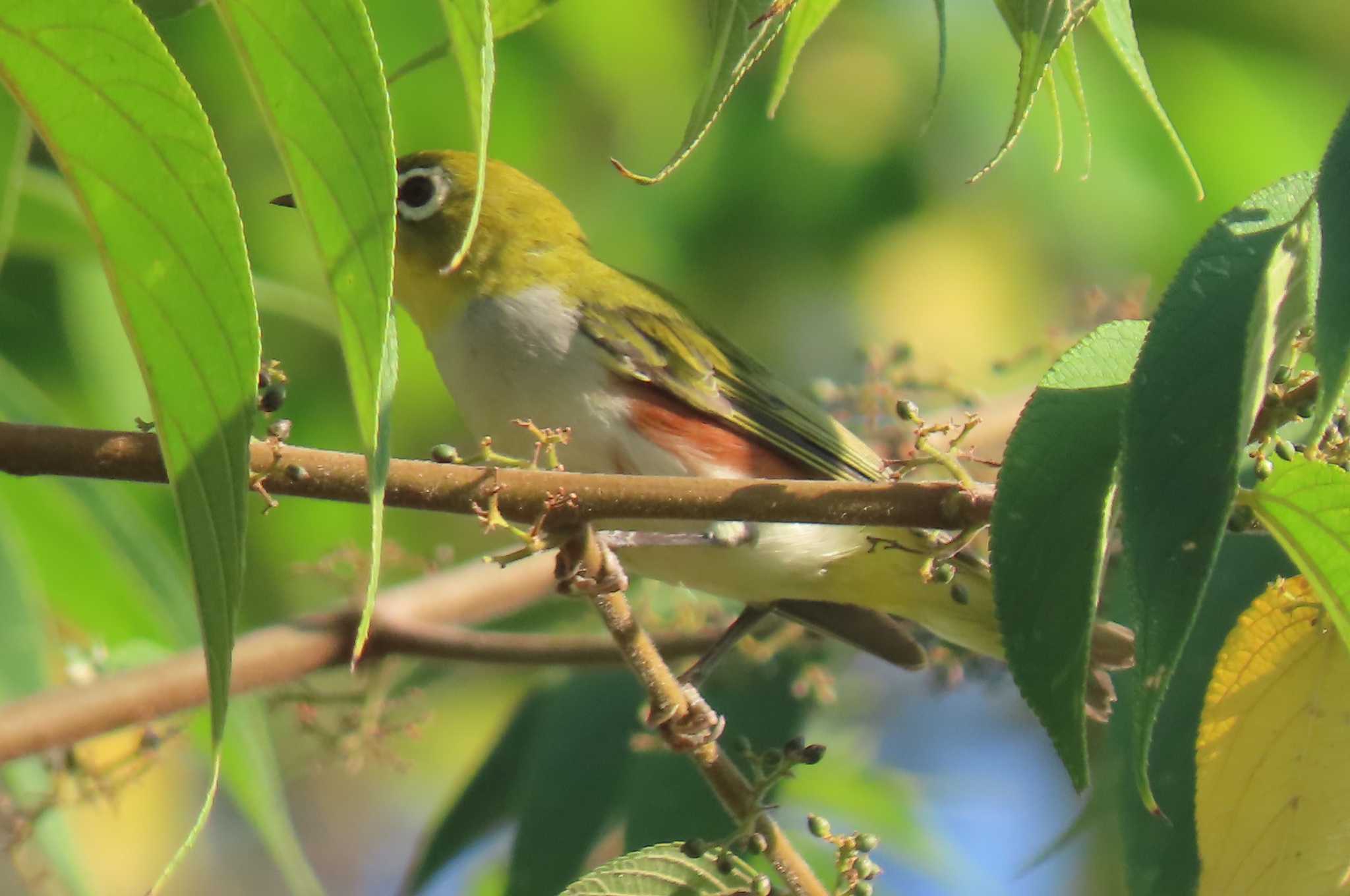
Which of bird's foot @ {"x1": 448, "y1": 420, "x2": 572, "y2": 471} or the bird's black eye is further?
the bird's black eye

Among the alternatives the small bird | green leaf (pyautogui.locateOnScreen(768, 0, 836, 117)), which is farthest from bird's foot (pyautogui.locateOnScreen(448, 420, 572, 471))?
the small bird

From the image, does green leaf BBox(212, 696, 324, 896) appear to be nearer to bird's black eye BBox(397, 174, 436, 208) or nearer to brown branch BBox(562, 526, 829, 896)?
brown branch BBox(562, 526, 829, 896)

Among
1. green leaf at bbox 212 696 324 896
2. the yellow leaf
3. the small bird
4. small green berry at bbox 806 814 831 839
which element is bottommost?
green leaf at bbox 212 696 324 896

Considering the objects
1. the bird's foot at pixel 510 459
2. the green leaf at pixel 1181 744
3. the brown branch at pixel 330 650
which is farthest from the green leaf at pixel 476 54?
the brown branch at pixel 330 650

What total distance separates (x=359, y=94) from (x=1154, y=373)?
2.30 ft

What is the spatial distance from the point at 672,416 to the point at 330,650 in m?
0.83

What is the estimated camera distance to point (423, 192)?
3686mm

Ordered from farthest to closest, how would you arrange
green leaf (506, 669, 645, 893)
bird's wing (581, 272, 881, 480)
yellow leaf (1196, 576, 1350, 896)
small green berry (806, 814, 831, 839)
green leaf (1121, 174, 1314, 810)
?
bird's wing (581, 272, 881, 480)
green leaf (506, 669, 645, 893)
small green berry (806, 814, 831, 839)
yellow leaf (1196, 576, 1350, 896)
green leaf (1121, 174, 1314, 810)

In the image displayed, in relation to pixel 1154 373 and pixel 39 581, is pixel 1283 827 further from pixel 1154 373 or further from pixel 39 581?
pixel 39 581

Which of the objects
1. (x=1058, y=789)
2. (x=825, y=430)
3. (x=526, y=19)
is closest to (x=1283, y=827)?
(x=526, y=19)

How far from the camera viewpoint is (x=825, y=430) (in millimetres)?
3328

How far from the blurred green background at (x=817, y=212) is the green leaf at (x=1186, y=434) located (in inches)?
87.5

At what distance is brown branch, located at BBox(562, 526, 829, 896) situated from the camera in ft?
5.70

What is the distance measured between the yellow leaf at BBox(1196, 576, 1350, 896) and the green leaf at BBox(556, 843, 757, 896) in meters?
0.51
